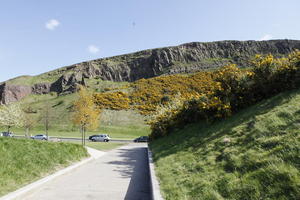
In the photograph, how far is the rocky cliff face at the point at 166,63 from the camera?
84.9 m

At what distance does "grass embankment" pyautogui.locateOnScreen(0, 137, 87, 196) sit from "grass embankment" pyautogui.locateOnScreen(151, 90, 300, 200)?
4715 millimetres

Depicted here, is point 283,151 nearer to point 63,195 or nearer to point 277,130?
point 277,130

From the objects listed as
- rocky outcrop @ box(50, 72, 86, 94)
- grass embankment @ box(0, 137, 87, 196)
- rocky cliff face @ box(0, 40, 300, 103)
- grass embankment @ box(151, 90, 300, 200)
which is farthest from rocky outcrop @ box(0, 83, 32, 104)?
grass embankment @ box(151, 90, 300, 200)

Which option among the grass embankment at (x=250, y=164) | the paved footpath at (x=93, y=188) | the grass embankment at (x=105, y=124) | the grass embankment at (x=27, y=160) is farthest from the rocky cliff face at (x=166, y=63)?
the grass embankment at (x=250, y=164)

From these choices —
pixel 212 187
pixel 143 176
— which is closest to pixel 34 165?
pixel 143 176

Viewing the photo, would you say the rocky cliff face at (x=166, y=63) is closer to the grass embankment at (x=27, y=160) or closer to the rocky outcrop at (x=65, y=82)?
the rocky outcrop at (x=65, y=82)

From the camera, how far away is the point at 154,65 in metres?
98.8

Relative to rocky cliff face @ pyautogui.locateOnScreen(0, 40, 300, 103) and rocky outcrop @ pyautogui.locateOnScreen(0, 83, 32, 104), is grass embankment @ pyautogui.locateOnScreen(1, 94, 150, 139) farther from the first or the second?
rocky outcrop @ pyautogui.locateOnScreen(0, 83, 32, 104)

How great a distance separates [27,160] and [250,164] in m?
8.17

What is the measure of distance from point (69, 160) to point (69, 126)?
1579 inches

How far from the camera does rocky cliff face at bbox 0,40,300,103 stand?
8494 cm

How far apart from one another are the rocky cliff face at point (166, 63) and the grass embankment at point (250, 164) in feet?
251

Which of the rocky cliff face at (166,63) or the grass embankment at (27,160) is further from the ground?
the rocky cliff face at (166,63)

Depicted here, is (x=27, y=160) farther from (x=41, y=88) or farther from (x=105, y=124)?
(x=41, y=88)
